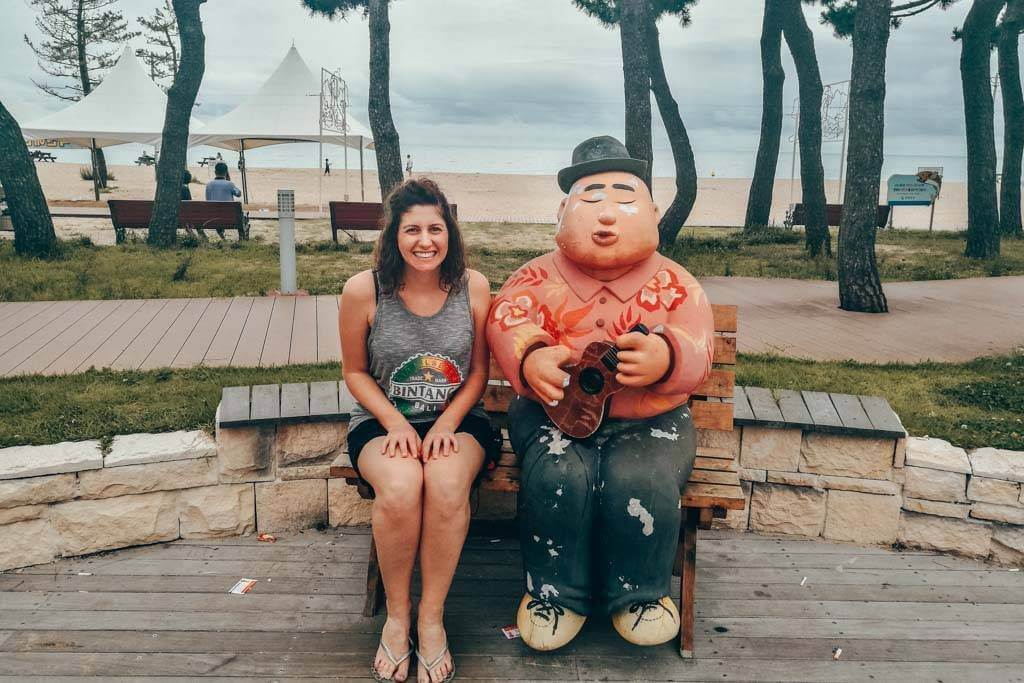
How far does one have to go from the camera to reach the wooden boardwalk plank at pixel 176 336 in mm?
4861

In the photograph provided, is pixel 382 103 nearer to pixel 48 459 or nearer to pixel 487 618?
pixel 48 459

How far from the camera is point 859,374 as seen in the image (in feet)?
15.3

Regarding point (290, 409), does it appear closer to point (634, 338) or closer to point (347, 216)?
point (634, 338)

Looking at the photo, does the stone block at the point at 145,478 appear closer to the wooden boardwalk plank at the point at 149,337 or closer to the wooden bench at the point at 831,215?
the wooden boardwalk plank at the point at 149,337

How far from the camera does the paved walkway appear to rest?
198 inches

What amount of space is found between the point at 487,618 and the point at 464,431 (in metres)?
0.66

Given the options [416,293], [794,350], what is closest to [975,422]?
[794,350]

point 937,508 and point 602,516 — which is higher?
point 602,516

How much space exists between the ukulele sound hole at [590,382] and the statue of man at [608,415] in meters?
0.07

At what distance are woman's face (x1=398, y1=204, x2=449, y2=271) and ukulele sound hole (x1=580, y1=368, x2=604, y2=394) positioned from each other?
2.03 ft

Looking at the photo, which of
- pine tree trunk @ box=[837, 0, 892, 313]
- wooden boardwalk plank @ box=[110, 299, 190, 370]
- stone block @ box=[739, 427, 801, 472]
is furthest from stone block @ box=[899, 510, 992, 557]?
pine tree trunk @ box=[837, 0, 892, 313]

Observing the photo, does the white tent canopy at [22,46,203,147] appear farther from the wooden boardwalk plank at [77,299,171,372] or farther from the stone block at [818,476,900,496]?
the stone block at [818,476,900,496]

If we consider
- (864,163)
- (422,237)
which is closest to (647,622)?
(422,237)

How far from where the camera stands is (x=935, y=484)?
337cm
